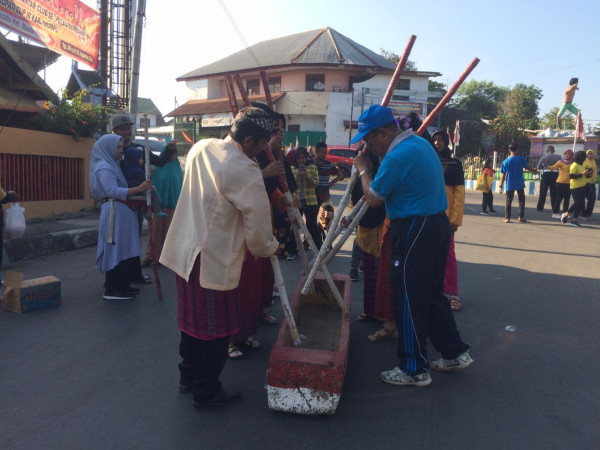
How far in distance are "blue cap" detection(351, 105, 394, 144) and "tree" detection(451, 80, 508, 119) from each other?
128 feet

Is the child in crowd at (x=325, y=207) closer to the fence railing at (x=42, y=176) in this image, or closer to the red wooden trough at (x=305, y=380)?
the red wooden trough at (x=305, y=380)

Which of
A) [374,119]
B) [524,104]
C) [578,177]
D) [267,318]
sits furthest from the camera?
[524,104]

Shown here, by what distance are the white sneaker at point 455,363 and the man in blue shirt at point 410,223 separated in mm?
262

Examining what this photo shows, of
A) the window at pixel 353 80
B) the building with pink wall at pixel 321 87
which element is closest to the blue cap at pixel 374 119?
the building with pink wall at pixel 321 87

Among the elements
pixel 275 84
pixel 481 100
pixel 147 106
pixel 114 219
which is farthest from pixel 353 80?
pixel 147 106

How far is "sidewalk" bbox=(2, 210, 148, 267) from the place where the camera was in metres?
6.52

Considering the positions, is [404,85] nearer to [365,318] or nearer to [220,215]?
[365,318]

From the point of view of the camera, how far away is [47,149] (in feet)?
29.8

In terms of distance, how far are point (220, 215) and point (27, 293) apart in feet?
9.82

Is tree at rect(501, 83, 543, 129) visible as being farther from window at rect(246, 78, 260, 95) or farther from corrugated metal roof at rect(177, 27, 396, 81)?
window at rect(246, 78, 260, 95)

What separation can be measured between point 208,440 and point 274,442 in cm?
36

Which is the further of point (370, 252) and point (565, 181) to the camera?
point (565, 181)

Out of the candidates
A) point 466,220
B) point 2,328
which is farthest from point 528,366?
point 466,220

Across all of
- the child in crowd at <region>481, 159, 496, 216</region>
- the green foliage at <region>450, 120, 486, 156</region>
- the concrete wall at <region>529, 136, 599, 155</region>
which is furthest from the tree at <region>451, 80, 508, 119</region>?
the child in crowd at <region>481, 159, 496, 216</region>
